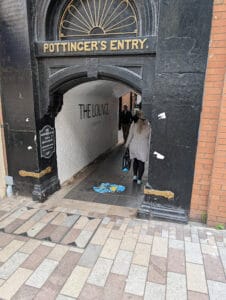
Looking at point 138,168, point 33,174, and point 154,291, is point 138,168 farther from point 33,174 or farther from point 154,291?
point 154,291

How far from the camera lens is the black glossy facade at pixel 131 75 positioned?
105 inches

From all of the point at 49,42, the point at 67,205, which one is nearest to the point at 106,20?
the point at 49,42

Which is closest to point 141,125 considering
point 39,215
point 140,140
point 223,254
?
point 140,140

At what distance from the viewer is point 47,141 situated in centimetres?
383

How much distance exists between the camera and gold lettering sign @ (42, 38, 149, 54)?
2860 mm

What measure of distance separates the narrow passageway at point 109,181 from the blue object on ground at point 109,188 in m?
0.10

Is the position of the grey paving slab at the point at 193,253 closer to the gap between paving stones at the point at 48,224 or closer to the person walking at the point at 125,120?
the gap between paving stones at the point at 48,224

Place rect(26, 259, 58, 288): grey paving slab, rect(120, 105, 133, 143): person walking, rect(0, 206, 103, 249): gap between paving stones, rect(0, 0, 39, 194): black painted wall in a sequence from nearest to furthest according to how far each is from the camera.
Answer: rect(26, 259, 58, 288): grey paving slab, rect(0, 206, 103, 249): gap between paving stones, rect(0, 0, 39, 194): black painted wall, rect(120, 105, 133, 143): person walking

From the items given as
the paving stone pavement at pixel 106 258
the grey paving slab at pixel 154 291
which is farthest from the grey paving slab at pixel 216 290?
the grey paving slab at pixel 154 291

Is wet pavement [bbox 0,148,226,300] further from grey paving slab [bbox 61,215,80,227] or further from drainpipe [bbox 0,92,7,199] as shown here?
drainpipe [bbox 0,92,7,199]

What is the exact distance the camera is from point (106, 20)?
10.2 feet

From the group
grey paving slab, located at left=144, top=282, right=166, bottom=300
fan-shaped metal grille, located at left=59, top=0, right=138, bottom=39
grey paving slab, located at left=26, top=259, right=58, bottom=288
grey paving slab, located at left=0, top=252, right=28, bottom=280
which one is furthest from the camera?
fan-shaped metal grille, located at left=59, top=0, right=138, bottom=39

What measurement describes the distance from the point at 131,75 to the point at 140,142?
1736 mm

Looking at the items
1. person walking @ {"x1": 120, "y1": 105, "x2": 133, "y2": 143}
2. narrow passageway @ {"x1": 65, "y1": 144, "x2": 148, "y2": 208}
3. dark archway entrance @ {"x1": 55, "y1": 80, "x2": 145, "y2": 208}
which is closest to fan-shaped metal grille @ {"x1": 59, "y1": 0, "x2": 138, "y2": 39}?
dark archway entrance @ {"x1": 55, "y1": 80, "x2": 145, "y2": 208}
